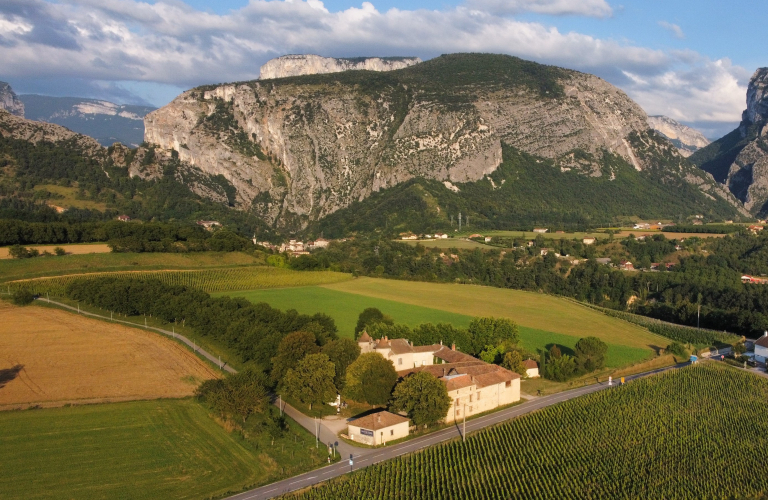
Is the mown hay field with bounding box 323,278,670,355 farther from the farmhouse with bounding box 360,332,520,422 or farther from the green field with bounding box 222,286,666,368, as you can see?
the farmhouse with bounding box 360,332,520,422

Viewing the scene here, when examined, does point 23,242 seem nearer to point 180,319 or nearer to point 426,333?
point 180,319

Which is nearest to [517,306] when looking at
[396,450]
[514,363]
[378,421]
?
[514,363]

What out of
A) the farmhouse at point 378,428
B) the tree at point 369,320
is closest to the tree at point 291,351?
the farmhouse at point 378,428

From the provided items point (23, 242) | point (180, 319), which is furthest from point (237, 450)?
point (23, 242)

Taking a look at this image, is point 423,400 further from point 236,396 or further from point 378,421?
point 236,396

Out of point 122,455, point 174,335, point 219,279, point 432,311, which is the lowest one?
point 432,311

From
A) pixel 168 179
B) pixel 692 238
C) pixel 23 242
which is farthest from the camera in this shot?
pixel 168 179
